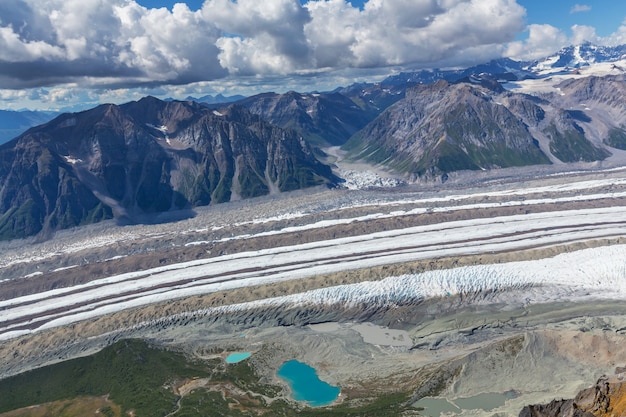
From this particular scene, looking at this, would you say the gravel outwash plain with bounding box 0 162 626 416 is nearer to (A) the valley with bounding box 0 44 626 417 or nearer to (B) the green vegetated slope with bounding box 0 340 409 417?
(A) the valley with bounding box 0 44 626 417

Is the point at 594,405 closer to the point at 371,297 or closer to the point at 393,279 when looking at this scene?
the point at 371,297

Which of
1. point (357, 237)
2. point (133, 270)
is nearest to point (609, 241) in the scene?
point (357, 237)

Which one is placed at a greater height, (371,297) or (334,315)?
(371,297)

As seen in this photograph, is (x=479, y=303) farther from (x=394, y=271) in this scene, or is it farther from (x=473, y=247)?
(x=473, y=247)

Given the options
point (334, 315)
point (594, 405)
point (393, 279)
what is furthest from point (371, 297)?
point (594, 405)

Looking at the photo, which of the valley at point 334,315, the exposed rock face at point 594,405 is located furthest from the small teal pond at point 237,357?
the exposed rock face at point 594,405
